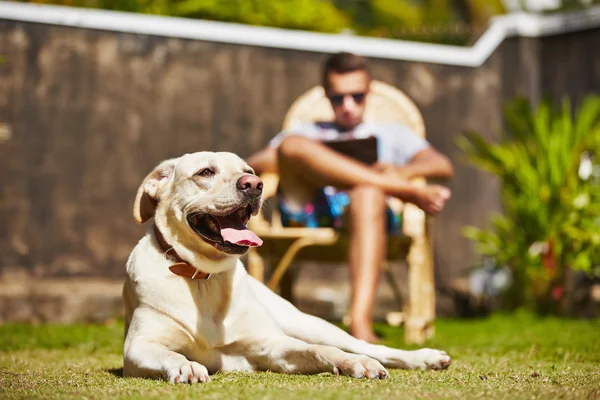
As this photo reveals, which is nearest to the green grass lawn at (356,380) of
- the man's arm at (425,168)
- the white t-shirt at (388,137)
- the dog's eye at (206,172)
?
the dog's eye at (206,172)

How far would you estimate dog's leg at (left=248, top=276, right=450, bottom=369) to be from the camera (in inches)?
116

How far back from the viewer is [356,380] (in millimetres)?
2486

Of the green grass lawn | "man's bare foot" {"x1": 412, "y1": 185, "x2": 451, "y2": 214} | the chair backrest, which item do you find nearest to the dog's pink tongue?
the green grass lawn

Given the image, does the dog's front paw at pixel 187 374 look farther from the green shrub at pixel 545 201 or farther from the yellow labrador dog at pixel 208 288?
the green shrub at pixel 545 201

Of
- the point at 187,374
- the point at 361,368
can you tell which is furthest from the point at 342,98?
the point at 187,374

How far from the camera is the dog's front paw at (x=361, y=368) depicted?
2543 millimetres

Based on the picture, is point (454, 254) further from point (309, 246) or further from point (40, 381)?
point (40, 381)

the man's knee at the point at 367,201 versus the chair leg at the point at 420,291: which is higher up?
the man's knee at the point at 367,201

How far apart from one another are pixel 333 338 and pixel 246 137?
3489mm

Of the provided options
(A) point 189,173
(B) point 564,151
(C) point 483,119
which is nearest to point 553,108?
(C) point 483,119

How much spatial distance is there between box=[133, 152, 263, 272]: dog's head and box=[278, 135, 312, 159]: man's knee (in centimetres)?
119

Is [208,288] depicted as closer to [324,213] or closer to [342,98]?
[324,213]

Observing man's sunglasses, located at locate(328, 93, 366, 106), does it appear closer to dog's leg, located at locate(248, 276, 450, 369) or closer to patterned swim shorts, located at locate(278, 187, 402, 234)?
patterned swim shorts, located at locate(278, 187, 402, 234)

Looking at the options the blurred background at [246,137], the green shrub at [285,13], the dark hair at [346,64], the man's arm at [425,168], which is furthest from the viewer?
the green shrub at [285,13]
